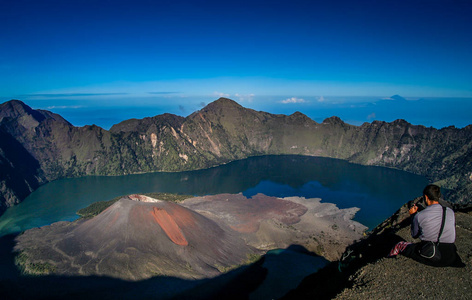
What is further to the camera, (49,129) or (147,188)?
(49,129)

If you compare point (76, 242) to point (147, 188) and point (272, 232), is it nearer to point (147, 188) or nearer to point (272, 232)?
point (272, 232)

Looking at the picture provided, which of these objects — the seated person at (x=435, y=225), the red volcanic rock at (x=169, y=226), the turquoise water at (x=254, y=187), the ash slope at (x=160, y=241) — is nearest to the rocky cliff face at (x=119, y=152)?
the turquoise water at (x=254, y=187)

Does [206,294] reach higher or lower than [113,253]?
lower

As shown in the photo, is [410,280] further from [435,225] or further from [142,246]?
[142,246]

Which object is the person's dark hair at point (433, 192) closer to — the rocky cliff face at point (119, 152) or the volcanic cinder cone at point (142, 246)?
the volcanic cinder cone at point (142, 246)

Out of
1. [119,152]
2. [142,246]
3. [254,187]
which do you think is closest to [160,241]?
[142,246]

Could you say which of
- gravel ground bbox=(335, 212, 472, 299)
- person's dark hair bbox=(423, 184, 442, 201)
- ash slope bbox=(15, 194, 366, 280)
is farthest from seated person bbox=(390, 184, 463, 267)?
ash slope bbox=(15, 194, 366, 280)

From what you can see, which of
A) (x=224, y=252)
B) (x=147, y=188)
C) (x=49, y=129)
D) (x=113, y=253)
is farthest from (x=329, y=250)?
(x=49, y=129)
